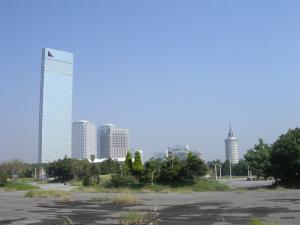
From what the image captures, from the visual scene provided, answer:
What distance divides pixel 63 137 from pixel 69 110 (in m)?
11.0

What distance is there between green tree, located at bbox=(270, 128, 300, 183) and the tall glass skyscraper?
→ 412 feet

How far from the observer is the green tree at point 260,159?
5147 cm

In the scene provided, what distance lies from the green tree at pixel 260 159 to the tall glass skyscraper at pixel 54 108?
120 metres

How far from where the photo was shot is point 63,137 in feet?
582

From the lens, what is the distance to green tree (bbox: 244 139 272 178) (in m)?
51.5

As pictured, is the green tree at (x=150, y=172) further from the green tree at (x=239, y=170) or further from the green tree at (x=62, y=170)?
the green tree at (x=239, y=170)

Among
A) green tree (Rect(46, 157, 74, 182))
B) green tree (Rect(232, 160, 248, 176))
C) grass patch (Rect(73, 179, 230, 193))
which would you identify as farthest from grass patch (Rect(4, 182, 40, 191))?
green tree (Rect(232, 160, 248, 176))

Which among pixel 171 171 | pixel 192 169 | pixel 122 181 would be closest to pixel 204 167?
pixel 192 169

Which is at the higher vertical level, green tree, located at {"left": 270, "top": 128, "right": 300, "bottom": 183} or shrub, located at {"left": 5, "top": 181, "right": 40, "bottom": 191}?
green tree, located at {"left": 270, "top": 128, "right": 300, "bottom": 183}

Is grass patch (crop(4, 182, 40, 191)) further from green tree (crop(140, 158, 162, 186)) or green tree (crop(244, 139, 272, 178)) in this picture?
green tree (crop(244, 139, 272, 178))

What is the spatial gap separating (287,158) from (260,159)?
458 cm

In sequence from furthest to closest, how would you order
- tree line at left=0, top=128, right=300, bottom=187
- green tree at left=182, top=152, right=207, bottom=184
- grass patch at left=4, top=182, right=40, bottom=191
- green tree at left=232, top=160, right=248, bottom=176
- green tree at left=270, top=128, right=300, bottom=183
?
green tree at left=232, top=160, right=248, bottom=176
grass patch at left=4, top=182, right=40, bottom=191
green tree at left=182, top=152, right=207, bottom=184
tree line at left=0, top=128, right=300, bottom=187
green tree at left=270, top=128, right=300, bottom=183

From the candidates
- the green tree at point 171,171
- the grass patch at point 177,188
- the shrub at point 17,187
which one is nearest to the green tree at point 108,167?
the shrub at point 17,187

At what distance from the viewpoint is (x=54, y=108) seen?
554ft
